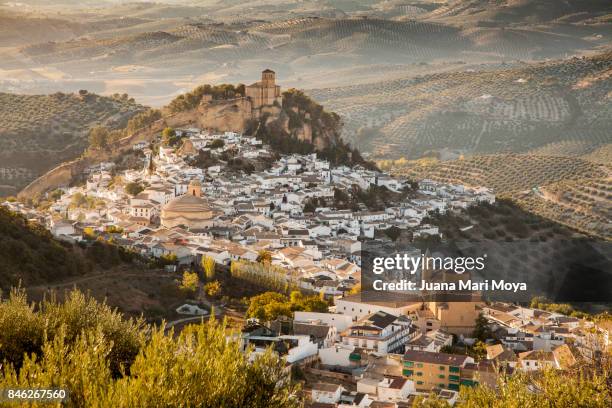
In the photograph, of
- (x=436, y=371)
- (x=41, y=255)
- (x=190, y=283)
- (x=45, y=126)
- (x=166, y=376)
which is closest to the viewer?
(x=166, y=376)

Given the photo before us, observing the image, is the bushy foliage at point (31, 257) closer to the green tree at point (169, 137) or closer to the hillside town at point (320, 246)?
the hillside town at point (320, 246)

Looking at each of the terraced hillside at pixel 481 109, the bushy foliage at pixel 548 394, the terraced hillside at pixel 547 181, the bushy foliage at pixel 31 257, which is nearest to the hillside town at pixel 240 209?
the bushy foliage at pixel 31 257

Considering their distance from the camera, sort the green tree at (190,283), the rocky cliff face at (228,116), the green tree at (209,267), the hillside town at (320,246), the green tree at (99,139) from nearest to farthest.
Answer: the hillside town at (320,246)
the green tree at (190,283)
the green tree at (209,267)
the rocky cliff face at (228,116)
the green tree at (99,139)

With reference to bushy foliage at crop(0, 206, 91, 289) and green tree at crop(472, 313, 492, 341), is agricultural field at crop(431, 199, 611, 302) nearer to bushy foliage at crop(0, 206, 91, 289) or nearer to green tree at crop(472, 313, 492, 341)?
green tree at crop(472, 313, 492, 341)

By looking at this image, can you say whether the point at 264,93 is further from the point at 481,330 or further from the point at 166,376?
the point at 166,376

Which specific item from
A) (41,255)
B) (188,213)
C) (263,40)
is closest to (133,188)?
(188,213)

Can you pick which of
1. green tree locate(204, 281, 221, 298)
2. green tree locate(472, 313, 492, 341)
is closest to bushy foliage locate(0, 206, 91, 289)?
green tree locate(204, 281, 221, 298)

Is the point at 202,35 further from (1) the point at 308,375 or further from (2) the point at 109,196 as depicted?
(1) the point at 308,375
